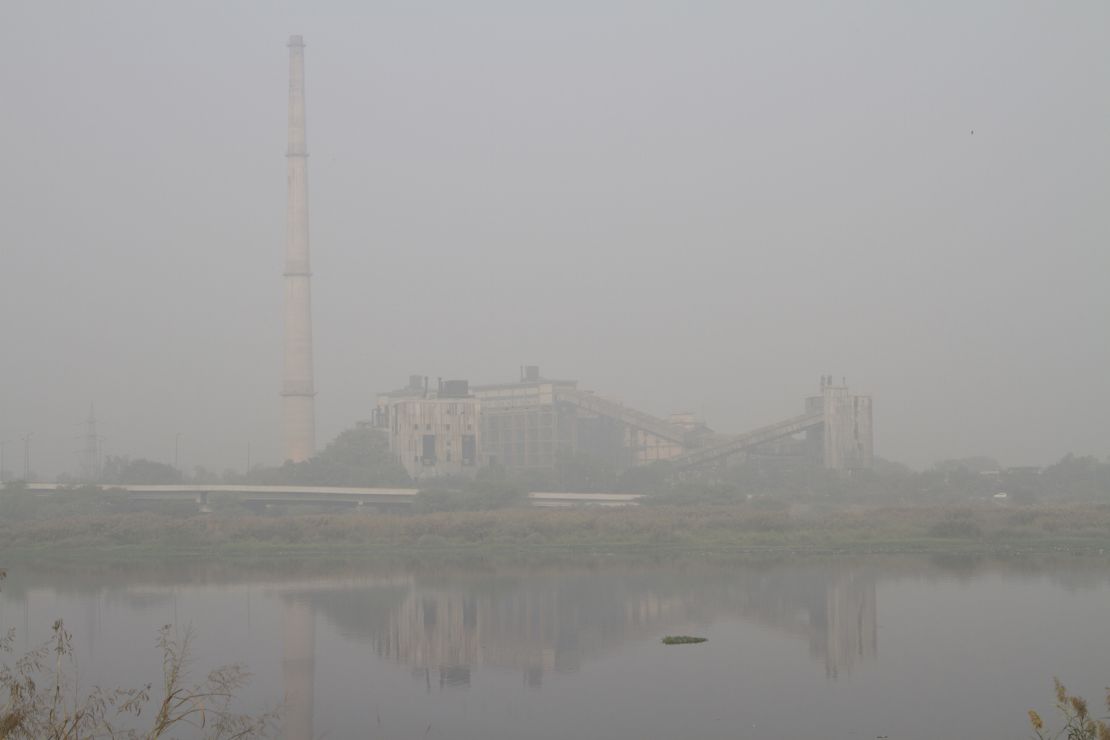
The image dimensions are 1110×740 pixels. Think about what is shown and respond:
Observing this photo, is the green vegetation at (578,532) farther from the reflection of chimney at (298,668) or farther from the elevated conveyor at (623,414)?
the elevated conveyor at (623,414)

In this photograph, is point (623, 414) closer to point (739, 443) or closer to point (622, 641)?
point (739, 443)

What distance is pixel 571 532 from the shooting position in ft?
124

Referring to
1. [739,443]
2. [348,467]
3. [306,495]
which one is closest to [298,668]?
[306,495]

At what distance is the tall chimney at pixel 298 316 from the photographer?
59209 mm

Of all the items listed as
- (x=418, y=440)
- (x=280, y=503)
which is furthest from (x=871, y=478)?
(x=280, y=503)

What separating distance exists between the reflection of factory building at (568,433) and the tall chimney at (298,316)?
19.5 ft

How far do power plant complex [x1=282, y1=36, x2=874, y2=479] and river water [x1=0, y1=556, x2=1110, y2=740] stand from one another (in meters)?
29.6

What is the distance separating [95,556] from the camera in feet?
118

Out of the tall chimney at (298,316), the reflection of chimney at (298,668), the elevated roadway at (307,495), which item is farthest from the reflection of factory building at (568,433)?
the reflection of chimney at (298,668)

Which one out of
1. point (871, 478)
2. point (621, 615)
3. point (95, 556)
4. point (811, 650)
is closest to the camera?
point (811, 650)

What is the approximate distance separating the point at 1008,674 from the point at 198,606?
16464 millimetres

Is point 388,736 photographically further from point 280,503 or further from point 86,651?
point 280,503

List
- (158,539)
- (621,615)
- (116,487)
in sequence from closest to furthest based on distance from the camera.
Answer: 1. (621,615)
2. (158,539)
3. (116,487)

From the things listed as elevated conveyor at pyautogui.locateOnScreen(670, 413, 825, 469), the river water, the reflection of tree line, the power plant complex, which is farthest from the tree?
the reflection of tree line
